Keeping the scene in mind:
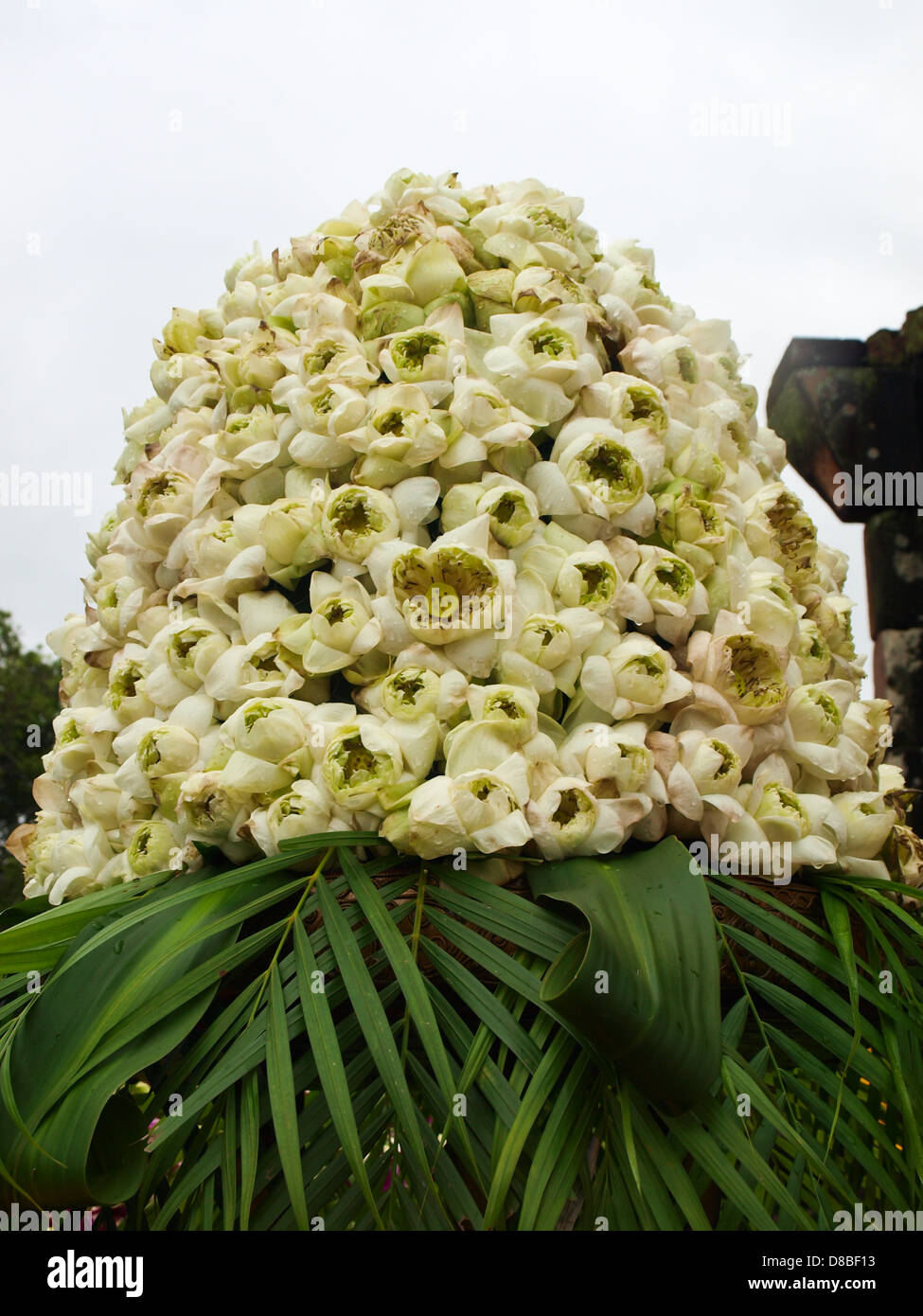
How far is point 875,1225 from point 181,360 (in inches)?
43.1

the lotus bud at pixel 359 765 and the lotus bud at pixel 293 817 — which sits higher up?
the lotus bud at pixel 359 765

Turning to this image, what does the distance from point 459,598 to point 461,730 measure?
0.12 meters

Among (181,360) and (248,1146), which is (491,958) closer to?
(248,1146)

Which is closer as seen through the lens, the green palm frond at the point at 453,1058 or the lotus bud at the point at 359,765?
the green palm frond at the point at 453,1058

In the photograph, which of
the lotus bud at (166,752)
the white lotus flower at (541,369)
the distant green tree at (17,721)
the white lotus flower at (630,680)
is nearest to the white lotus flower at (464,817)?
the white lotus flower at (630,680)

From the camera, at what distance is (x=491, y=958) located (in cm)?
81

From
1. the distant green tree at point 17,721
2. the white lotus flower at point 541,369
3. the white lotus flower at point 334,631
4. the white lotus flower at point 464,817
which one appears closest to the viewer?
the white lotus flower at point 464,817

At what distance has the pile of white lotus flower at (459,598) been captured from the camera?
92 centimetres

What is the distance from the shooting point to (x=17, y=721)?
1116cm

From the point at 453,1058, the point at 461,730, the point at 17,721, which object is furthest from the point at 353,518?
the point at 17,721

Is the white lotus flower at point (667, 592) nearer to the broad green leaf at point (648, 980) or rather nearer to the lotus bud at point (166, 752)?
the broad green leaf at point (648, 980)

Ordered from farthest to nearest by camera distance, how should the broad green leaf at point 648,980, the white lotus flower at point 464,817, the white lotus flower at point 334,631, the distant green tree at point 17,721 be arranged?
the distant green tree at point 17,721, the white lotus flower at point 334,631, the white lotus flower at point 464,817, the broad green leaf at point 648,980

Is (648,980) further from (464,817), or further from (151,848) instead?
(151,848)
